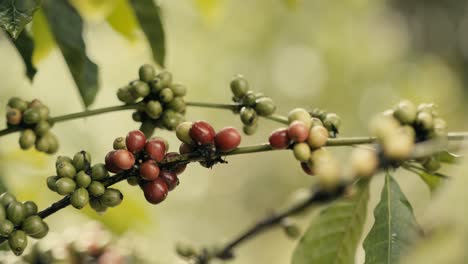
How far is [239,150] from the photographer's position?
47.2 inches

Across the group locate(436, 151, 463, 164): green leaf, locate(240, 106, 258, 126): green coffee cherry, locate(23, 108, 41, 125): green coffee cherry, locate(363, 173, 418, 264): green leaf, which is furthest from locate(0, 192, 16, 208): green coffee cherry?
locate(436, 151, 463, 164): green leaf

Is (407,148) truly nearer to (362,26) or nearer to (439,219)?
(439,219)

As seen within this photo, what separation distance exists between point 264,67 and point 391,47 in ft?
7.93

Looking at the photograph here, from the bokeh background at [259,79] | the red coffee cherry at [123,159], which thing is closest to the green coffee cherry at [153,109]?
the red coffee cherry at [123,159]

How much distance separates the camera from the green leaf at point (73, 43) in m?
1.56

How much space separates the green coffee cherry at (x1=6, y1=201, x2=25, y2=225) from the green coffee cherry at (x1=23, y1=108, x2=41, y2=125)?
0.86ft

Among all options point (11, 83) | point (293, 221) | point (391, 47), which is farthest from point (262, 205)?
point (293, 221)

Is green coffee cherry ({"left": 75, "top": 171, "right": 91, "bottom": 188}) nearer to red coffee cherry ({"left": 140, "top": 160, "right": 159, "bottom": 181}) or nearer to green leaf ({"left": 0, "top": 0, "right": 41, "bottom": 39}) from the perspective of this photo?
red coffee cherry ({"left": 140, "top": 160, "right": 159, "bottom": 181})

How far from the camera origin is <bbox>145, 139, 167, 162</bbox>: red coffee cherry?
4.01 feet

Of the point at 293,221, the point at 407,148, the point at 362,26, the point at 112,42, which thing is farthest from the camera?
the point at 362,26

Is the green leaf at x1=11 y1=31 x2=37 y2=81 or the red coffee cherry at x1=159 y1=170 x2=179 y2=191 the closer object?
the red coffee cherry at x1=159 y1=170 x2=179 y2=191

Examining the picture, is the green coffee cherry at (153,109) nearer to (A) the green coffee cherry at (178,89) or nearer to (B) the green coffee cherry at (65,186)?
(A) the green coffee cherry at (178,89)

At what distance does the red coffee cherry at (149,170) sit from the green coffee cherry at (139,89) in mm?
286

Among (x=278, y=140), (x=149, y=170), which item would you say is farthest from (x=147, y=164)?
(x=278, y=140)
